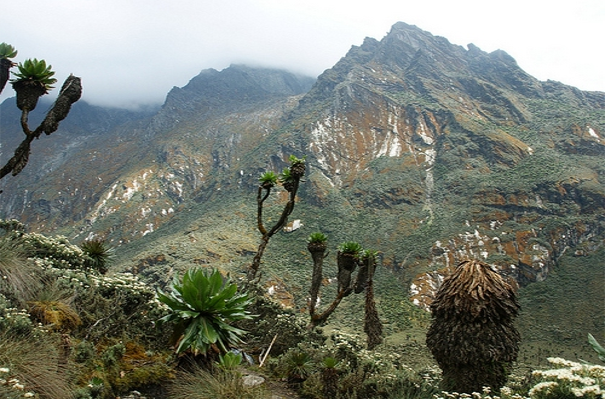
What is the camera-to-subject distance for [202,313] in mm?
6758

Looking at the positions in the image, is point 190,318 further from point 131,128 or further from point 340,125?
point 131,128

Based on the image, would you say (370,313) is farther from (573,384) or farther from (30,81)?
(30,81)

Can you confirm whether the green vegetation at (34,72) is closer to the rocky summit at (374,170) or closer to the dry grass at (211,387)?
the dry grass at (211,387)

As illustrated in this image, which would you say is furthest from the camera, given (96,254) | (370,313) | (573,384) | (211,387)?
(370,313)

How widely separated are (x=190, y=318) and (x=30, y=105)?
241 inches

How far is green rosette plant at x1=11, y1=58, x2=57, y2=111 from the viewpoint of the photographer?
872 centimetres

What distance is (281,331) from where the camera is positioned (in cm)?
1039

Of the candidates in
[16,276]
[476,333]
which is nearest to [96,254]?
[16,276]

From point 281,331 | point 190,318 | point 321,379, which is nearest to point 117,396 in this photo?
point 190,318

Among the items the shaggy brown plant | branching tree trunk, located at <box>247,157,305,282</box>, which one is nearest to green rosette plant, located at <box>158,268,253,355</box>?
the shaggy brown plant

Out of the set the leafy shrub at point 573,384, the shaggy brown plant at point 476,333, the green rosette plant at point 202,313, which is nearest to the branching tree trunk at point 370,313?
the shaggy brown plant at point 476,333

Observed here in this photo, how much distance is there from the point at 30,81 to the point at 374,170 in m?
86.1

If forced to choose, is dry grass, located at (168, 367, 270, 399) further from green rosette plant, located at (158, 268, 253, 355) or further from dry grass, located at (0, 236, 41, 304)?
dry grass, located at (0, 236, 41, 304)

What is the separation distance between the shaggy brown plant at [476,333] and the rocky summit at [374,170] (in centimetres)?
4802
